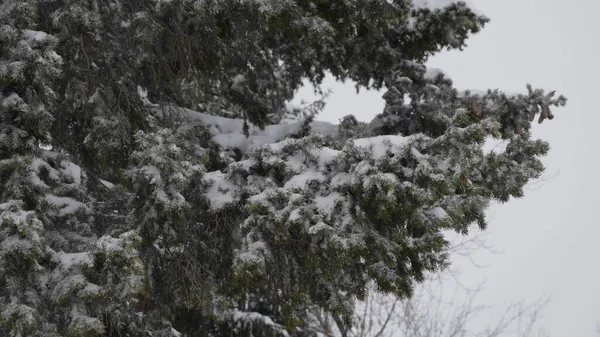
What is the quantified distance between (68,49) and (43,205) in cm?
172

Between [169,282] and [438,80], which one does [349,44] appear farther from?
[169,282]

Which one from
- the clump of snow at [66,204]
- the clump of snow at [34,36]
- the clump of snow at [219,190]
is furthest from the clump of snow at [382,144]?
the clump of snow at [34,36]

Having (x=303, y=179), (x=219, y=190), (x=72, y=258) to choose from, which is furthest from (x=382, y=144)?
(x=72, y=258)

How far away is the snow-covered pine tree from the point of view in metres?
4.29

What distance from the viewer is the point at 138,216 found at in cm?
495

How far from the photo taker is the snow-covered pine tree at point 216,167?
4.29 meters

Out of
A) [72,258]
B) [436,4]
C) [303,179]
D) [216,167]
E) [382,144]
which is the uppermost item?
[436,4]

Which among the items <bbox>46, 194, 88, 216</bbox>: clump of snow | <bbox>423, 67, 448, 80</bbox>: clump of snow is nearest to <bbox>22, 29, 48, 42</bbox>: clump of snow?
<bbox>46, 194, 88, 216</bbox>: clump of snow

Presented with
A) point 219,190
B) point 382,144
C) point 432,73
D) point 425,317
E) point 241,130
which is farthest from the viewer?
point 425,317

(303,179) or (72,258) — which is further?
(303,179)

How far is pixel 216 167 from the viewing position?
6.69m

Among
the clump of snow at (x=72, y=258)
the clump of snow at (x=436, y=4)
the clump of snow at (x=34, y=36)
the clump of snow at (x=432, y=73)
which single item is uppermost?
the clump of snow at (x=436, y=4)

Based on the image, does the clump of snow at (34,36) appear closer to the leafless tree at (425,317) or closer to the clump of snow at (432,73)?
the clump of snow at (432,73)

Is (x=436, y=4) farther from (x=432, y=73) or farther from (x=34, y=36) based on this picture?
(x=34, y=36)
